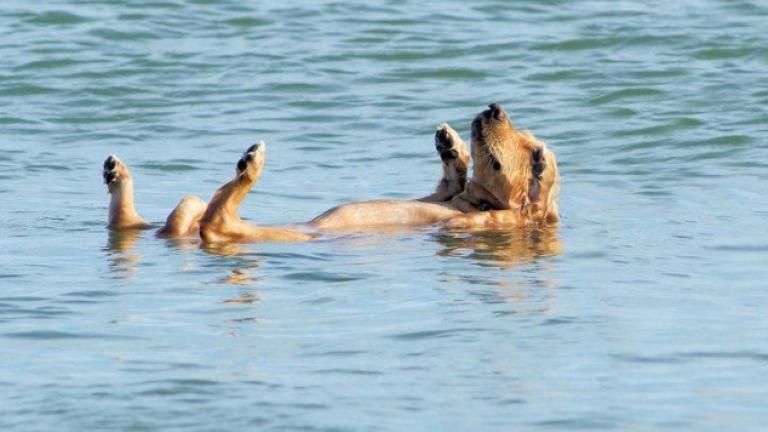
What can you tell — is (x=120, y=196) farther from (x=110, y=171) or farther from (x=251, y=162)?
(x=251, y=162)

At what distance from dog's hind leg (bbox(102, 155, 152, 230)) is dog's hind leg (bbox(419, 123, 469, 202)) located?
5.84 feet

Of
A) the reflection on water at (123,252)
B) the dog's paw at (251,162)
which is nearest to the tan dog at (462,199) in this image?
the reflection on water at (123,252)

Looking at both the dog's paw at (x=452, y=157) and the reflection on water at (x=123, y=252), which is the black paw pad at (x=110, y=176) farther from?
the dog's paw at (x=452, y=157)

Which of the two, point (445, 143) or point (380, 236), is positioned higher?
point (445, 143)

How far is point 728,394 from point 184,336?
2.31 meters

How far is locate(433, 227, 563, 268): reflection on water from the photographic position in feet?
33.0

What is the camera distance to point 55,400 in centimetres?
691

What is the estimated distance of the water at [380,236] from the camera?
7074mm

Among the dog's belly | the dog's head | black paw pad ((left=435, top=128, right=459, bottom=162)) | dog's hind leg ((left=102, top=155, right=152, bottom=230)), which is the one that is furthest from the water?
black paw pad ((left=435, top=128, right=459, bottom=162))

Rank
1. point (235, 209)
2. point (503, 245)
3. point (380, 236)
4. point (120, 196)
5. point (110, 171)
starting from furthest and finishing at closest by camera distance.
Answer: point (120, 196) → point (110, 171) → point (380, 236) → point (503, 245) → point (235, 209)

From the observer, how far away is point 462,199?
445 inches

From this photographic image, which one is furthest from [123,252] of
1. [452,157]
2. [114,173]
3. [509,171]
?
[509,171]

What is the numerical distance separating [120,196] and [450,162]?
78.2 inches

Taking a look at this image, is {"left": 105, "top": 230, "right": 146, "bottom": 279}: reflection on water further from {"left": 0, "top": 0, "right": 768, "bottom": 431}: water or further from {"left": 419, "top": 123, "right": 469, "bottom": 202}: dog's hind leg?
{"left": 419, "top": 123, "right": 469, "bottom": 202}: dog's hind leg
